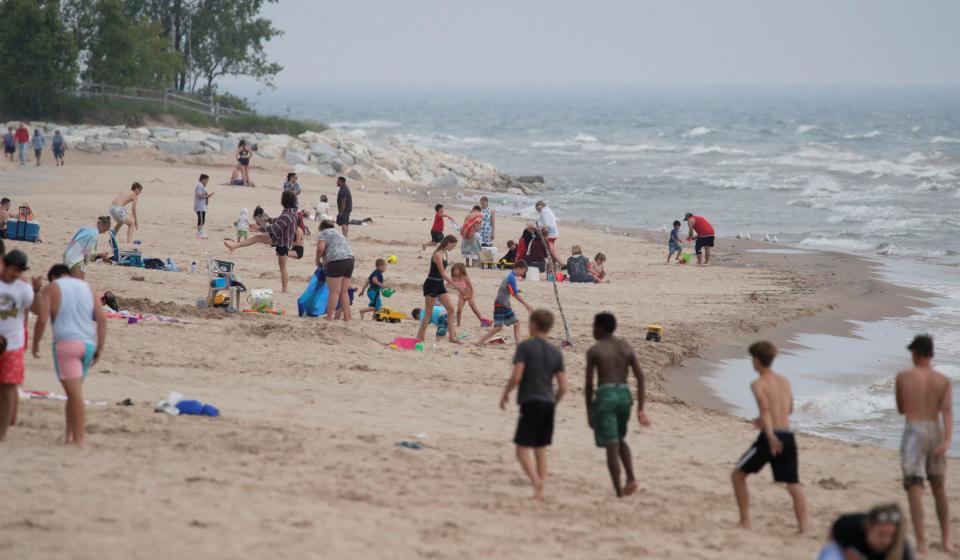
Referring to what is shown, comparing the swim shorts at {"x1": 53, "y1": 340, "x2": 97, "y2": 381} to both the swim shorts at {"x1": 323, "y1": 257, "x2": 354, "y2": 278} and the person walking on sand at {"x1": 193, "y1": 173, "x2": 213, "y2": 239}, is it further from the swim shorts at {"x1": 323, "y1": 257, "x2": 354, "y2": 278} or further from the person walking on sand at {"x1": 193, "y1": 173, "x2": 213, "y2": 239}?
the person walking on sand at {"x1": 193, "y1": 173, "x2": 213, "y2": 239}

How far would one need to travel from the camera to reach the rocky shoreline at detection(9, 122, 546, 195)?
39.0 m

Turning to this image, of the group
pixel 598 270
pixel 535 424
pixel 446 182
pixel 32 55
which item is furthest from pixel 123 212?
pixel 32 55

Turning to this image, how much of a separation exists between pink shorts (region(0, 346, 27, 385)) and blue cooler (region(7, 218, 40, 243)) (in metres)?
11.2

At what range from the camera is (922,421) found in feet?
25.6

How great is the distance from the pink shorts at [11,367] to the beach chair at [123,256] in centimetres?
960

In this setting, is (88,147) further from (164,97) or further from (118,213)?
(118,213)

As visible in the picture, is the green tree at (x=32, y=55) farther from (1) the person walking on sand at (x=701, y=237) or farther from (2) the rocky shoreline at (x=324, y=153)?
(1) the person walking on sand at (x=701, y=237)

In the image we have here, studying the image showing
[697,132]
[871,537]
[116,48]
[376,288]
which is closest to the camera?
[871,537]

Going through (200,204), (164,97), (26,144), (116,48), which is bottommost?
(200,204)

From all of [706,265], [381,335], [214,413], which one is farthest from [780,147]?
[214,413]

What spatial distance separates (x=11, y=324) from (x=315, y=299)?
6.84 metres

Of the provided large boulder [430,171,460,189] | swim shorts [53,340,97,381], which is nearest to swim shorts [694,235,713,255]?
swim shorts [53,340,97,381]

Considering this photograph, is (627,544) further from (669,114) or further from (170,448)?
(669,114)

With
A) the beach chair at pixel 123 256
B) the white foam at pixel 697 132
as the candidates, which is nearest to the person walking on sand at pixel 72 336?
the beach chair at pixel 123 256
